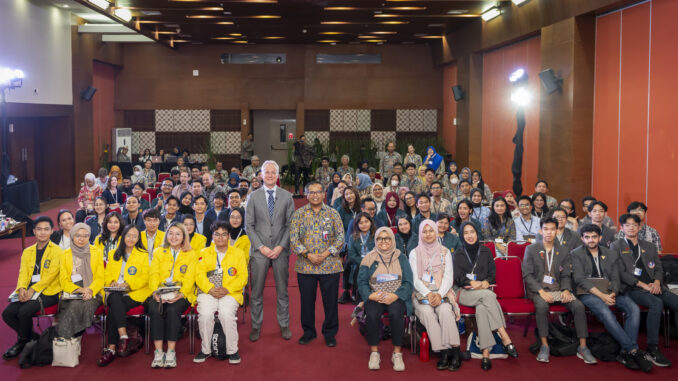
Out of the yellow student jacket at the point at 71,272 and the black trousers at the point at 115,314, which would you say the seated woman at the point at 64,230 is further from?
the black trousers at the point at 115,314

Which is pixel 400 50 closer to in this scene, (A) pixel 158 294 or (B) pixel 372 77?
(B) pixel 372 77

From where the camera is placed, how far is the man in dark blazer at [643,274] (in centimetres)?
566

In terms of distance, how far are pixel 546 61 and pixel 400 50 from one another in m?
8.47

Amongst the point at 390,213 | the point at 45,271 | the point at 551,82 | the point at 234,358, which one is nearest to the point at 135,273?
the point at 45,271

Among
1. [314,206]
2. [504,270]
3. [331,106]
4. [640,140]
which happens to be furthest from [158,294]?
[331,106]

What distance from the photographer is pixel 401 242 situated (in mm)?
6641

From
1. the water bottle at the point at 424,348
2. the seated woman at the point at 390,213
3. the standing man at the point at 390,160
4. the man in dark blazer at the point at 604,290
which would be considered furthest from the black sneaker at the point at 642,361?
the standing man at the point at 390,160

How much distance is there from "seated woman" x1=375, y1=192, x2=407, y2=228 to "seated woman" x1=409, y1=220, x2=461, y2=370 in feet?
6.38

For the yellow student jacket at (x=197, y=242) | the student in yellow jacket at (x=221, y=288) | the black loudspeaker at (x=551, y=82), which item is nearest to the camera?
the student in yellow jacket at (x=221, y=288)

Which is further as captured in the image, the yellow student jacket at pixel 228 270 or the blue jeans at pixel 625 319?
the yellow student jacket at pixel 228 270

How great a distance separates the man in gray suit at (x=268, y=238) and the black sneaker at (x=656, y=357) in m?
3.06

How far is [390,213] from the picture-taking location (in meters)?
8.12

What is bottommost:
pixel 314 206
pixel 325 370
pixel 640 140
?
pixel 325 370

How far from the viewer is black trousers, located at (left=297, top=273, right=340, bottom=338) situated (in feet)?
19.4
